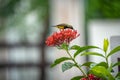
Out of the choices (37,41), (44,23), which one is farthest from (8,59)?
(44,23)

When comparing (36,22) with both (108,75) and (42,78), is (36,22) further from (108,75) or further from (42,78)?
(108,75)

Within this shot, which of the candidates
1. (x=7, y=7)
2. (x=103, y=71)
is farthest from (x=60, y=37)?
(x=7, y=7)

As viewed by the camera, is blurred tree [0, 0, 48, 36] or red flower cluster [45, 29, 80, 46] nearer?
red flower cluster [45, 29, 80, 46]

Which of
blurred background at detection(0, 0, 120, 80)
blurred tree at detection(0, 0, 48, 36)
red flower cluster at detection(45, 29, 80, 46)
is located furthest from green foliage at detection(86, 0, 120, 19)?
blurred tree at detection(0, 0, 48, 36)

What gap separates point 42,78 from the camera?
4133 millimetres

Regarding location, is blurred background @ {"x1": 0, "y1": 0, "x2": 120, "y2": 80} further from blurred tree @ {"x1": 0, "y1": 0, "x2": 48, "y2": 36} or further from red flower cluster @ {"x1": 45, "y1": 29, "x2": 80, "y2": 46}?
red flower cluster @ {"x1": 45, "y1": 29, "x2": 80, "y2": 46}

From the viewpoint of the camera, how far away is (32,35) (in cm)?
470

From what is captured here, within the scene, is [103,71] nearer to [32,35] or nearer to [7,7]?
[7,7]

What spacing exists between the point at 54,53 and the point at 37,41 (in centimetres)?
22

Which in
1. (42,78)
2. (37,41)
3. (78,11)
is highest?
(78,11)

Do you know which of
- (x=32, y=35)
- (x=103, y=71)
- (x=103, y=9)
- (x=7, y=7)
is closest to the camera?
(x=103, y=71)

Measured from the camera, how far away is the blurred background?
13.3 feet

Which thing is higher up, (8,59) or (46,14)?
(46,14)

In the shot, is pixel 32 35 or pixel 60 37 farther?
pixel 32 35
